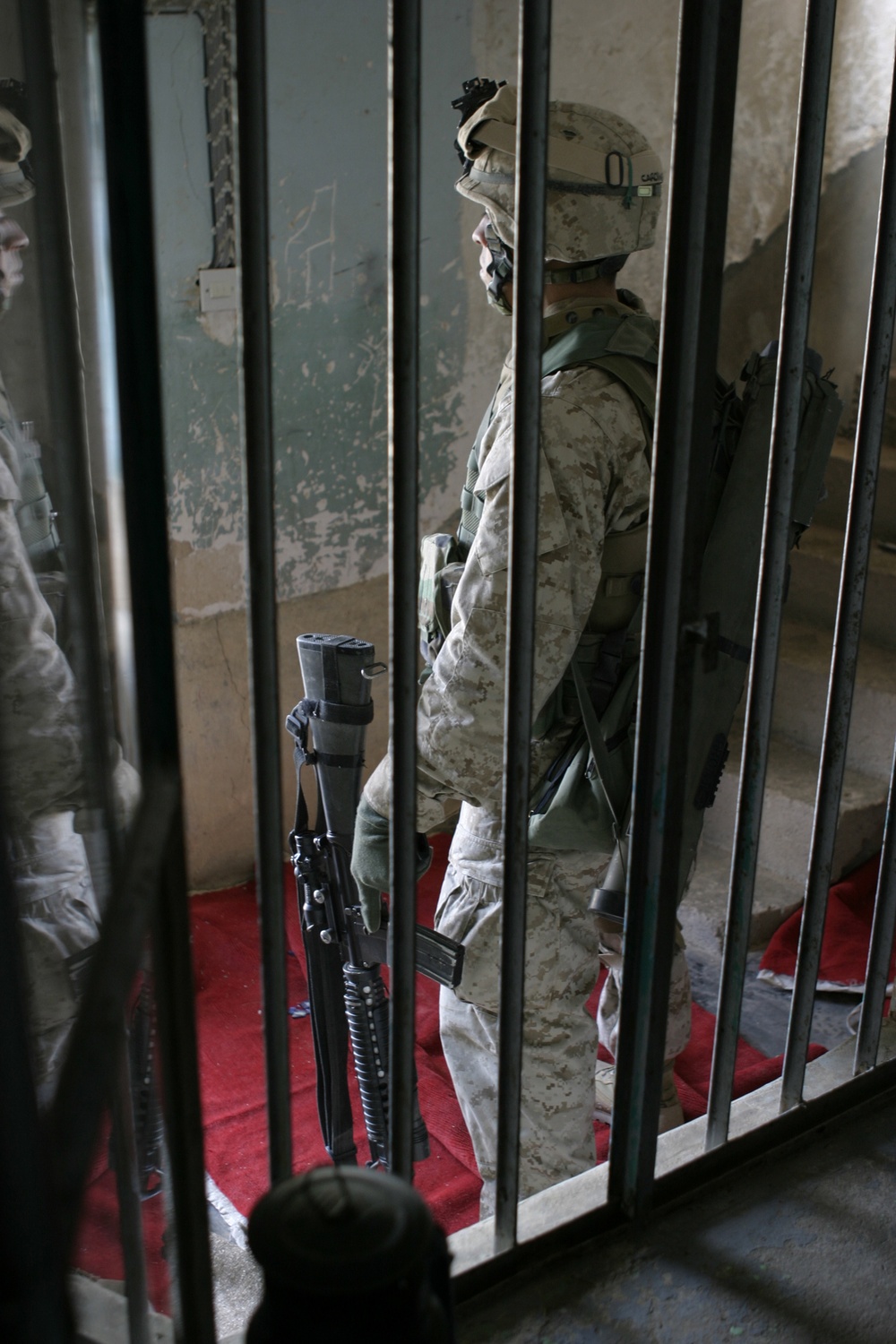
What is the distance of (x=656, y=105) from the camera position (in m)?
3.54

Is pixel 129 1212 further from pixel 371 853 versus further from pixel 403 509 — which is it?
pixel 371 853

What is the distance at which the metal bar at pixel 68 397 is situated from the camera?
20.5 inches

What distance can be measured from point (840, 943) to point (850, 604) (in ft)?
6.52

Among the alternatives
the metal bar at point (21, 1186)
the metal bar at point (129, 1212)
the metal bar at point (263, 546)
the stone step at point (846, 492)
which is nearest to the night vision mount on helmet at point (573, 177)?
the metal bar at point (263, 546)

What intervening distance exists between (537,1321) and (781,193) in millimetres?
3627

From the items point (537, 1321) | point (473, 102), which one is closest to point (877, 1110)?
point (537, 1321)

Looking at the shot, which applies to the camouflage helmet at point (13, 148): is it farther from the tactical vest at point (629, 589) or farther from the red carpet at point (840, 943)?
the red carpet at point (840, 943)

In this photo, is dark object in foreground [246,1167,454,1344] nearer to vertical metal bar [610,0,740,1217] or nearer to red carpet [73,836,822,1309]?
vertical metal bar [610,0,740,1217]

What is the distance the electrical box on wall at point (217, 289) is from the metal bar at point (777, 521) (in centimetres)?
228

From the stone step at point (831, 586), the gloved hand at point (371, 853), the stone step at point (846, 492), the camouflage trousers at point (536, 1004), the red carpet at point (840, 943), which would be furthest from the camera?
the stone step at point (846, 492)

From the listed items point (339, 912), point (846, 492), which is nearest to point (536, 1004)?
point (339, 912)

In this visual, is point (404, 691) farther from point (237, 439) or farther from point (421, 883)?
point (421, 883)

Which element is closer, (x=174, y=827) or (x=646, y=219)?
(x=174, y=827)

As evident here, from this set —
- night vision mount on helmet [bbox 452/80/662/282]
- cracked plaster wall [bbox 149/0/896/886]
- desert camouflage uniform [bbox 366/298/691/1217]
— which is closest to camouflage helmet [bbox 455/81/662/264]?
night vision mount on helmet [bbox 452/80/662/282]
